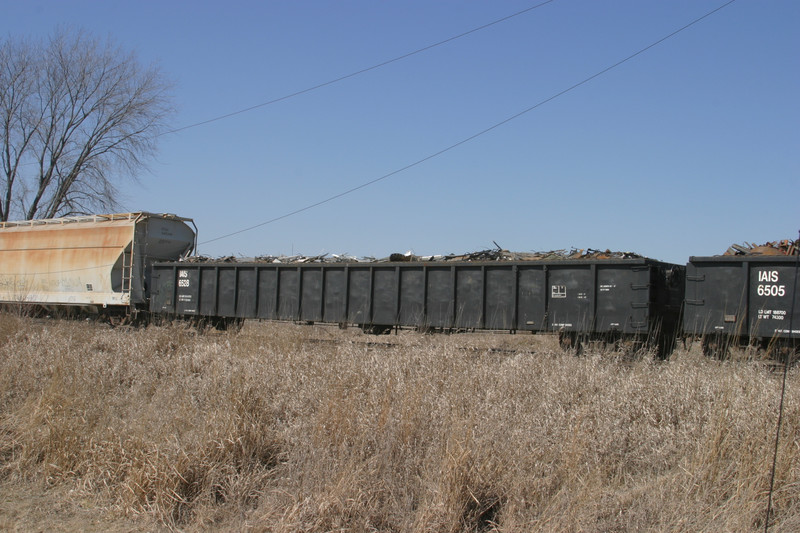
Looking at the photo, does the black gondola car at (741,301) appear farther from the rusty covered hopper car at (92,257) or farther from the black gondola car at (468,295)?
the rusty covered hopper car at (92,257)

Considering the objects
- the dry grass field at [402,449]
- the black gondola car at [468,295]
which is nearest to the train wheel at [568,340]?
the black gondola car at [468,295]

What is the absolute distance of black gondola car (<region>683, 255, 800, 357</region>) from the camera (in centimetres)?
1120

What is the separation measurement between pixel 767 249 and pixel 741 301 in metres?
1.20

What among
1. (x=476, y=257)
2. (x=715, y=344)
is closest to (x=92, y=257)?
(x=476, y=257)

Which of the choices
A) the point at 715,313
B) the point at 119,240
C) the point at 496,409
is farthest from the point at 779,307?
the point at 119,240

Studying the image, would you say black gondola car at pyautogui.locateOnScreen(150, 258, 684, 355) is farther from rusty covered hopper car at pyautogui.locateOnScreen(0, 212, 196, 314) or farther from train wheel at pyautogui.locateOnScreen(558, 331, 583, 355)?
rusty covered hopper car at pyautogui.locateOnScreen(0, 212, 196, 314)

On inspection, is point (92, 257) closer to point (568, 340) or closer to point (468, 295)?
point (468, 295)

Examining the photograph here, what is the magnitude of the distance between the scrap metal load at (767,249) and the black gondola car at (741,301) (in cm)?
33

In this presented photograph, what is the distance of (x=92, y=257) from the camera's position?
22.2m

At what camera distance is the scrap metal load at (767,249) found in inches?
456

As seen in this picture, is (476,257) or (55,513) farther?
(476,257)

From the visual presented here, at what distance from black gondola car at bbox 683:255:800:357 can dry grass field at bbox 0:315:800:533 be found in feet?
9.68

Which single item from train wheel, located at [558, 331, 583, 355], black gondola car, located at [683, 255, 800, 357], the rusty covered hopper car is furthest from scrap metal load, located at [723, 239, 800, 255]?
the rusty covered hopper car

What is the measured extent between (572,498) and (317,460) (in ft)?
7.14
